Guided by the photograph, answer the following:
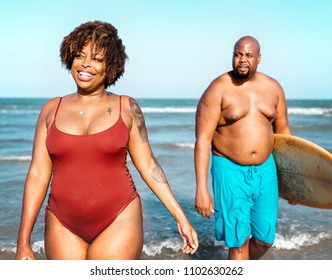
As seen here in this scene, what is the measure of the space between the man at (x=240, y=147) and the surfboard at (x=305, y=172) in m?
0.49

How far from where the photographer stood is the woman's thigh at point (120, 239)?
89.6 inches

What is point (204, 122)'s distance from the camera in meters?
3.57

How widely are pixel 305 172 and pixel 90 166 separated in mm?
2754

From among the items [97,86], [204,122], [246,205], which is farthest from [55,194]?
[246,205]

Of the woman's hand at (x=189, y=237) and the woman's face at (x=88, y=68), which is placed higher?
the woman's face at (x=88, y=68)

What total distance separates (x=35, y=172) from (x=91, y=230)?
1.50 ft

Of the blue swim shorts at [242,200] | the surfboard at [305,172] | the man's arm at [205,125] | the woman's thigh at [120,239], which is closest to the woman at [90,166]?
the woman's thigh at [120,239]

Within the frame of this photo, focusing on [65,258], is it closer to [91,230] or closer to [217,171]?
[91,230]

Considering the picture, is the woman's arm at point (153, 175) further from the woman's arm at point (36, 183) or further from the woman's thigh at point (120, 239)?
the woman's arm at point (36, 183)

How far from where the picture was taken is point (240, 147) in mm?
3611

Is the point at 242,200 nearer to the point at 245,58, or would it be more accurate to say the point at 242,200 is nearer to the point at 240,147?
the point at 240,147

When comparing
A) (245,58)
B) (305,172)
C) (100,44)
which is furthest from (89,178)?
(305,172)

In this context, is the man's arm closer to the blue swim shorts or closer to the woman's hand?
the blue swim shorts

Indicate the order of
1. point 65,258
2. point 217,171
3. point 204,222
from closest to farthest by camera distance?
point 65,258, point 217,171, point 204,222
